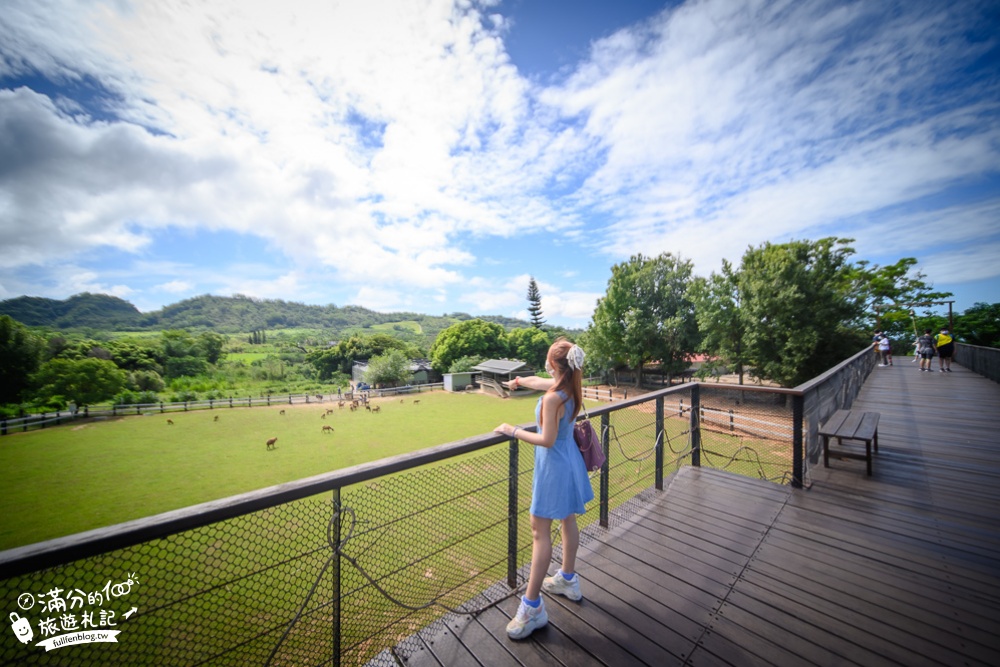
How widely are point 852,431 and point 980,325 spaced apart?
3427 cm

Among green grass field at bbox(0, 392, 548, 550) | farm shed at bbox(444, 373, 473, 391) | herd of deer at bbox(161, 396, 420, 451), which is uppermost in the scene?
farm shed at bbox(444, 373, 473, 391)

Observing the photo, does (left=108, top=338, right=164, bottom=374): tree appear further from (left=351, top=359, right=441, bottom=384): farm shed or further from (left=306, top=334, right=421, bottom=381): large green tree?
(left=351, top=359, right=441, bottom=384): farm shed

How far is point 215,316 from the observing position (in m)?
102

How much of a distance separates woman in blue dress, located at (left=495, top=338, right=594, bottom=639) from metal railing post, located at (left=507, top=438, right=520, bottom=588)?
282mm

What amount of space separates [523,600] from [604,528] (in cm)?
142

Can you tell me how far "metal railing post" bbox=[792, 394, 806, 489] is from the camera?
12.3 feet

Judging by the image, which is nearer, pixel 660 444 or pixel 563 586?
pixel 563 586

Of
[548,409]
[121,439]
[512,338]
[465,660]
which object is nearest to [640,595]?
[465,660]

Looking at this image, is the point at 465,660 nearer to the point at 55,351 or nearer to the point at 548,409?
the point at 548,409

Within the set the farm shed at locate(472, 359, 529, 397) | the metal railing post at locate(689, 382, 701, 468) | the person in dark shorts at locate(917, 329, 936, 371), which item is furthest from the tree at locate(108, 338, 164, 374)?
the person in dark shorts at locate(917, 329, 936, 371)

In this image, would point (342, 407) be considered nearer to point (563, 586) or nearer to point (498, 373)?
point (498, 373)

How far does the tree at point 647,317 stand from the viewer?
82.9 ft

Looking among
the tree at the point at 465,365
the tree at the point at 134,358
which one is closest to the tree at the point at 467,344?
the tree at the point at 465,365

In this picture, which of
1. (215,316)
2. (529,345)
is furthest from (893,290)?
(215,316)
